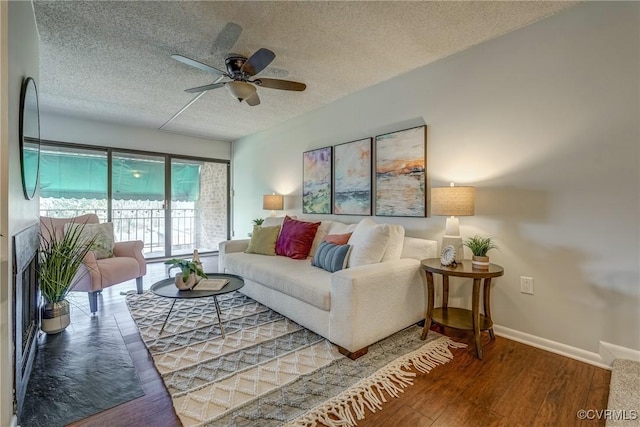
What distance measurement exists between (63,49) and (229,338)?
288cm

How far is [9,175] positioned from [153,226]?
4.66m

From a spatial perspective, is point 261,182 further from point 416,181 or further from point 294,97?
point 416,181

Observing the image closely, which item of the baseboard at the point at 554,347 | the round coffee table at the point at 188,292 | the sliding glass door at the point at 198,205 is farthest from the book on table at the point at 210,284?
the sliding glass door at the point at 198,205

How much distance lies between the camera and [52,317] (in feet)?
7.51

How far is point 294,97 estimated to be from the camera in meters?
3.62

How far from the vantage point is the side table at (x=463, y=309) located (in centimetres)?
200

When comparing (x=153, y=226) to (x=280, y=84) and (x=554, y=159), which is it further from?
(x=554, y=159)

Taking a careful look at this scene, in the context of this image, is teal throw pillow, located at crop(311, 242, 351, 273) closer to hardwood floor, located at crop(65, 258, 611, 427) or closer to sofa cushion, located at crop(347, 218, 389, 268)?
sofa cushion, located at crop(347, 218, 389, 268)

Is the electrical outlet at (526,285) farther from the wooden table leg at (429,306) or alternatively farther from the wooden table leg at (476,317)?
the wooden table leg at (429,306)

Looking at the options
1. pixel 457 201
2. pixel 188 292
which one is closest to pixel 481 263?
pixel 457 201

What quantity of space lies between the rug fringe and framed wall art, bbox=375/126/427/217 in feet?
4.16

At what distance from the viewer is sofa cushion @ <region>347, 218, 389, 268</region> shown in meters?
2.39

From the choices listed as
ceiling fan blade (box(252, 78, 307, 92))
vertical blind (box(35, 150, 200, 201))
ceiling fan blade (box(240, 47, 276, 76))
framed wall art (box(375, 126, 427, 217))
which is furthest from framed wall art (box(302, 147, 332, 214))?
vertical blind (box(35, 150, 200, 201))

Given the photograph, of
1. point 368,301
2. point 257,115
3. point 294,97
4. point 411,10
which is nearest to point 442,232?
point 368,301
